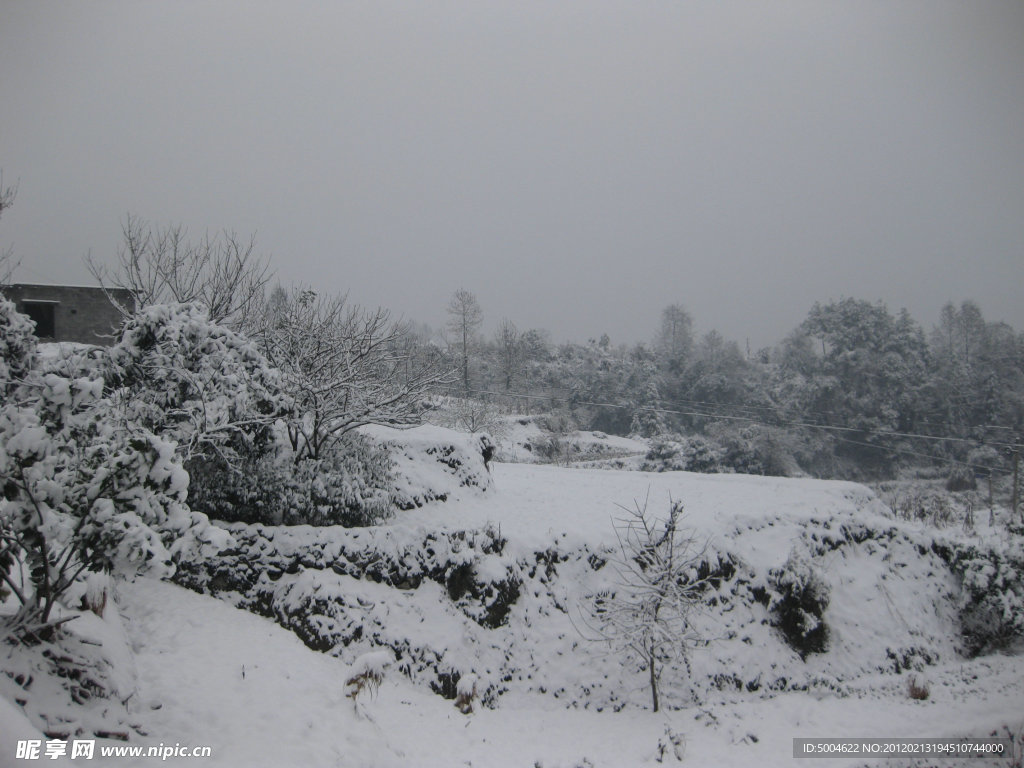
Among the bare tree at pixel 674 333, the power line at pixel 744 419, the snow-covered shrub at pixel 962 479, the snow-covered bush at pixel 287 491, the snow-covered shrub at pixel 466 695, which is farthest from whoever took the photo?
the bare tree at pixel 674 333

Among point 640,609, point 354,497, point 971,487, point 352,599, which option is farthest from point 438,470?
point 971,487

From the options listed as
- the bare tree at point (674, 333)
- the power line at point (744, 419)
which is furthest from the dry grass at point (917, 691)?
the bare tree at point (674, 333)

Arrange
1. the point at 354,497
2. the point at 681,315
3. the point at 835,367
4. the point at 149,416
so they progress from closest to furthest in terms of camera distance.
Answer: the point at 149,416
the point at 354,497
the point at 835,367
the point at 681,315

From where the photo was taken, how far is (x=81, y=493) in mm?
4398

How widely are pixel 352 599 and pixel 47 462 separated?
5.87m

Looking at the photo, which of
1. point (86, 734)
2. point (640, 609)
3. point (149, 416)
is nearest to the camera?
point (86, 734)

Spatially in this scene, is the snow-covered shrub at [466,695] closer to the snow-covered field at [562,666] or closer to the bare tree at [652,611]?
the snow-covered field at [562,666]

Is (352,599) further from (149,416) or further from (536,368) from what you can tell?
(536,368)

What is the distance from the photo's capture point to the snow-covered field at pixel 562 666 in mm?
6211

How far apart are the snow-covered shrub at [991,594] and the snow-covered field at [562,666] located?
0.42 m

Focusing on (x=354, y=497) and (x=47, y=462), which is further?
(x=354, y=497)

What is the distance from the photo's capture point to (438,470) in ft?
41.9

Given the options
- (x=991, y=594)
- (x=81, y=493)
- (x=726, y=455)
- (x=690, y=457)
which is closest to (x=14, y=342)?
(x=81, y=493)

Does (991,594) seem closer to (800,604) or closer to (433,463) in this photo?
(800,604)
